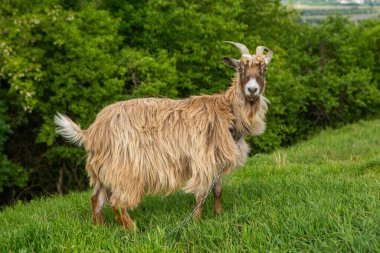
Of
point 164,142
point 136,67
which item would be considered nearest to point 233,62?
point 164,142

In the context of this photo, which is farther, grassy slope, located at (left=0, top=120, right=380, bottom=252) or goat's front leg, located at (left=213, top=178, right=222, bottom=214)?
goat's front leg, located at (left=213, top=178, right=222, bottom=214)

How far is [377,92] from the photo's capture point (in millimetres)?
20922

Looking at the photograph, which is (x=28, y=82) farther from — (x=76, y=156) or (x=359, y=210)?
(x=359, y=210)

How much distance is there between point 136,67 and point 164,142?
10.0 metres

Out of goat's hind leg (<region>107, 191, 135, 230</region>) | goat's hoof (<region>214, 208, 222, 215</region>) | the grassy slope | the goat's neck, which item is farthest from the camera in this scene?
the goat's neck

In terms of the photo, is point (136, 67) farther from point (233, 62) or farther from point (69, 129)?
point (69, 129)

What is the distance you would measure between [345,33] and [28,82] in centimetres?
1602

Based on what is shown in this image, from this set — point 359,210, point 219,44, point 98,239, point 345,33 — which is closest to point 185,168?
point 98,239

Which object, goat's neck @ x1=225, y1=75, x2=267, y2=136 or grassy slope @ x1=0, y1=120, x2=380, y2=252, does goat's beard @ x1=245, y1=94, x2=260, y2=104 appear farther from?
grassy slope @ x1=0, y1=120, x2=380, y2=252

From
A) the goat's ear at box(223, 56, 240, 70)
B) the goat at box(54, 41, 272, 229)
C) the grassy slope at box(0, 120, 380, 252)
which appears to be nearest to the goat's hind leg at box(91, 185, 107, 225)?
the goat at box(54, 41, 272, 229)

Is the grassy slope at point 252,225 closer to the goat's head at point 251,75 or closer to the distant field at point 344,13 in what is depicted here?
the goat's head at point 251,75

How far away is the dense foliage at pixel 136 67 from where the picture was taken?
44.0 feet

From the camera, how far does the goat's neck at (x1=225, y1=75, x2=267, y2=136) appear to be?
5.18 meters

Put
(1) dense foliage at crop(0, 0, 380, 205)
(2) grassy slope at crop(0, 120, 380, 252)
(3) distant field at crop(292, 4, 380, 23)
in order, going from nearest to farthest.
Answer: (2) grassy slope at crop(0, 120, 380, 252) < (1) dense foliage at crop(0, 0, 380, 205) < (3) distant field at crop(292, 4, 380, 23)
